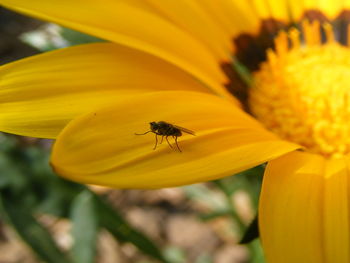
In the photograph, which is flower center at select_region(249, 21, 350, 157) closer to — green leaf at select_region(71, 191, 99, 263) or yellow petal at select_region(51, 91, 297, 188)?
yellow petal at select_region(51, 91, 297, 188)

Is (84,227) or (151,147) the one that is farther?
(84,227)

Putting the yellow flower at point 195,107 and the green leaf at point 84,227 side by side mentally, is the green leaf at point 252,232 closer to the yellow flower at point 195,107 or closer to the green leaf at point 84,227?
the yellow flower at point 195,107

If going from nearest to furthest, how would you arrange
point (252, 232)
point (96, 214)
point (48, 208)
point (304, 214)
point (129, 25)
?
point (304, 214) → point (252, 232) → point (129, 25) → point (96, 214) → point (48, 208)

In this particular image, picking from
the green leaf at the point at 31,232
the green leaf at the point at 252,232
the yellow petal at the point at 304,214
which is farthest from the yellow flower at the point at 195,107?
the green leaf at the point at 31,232

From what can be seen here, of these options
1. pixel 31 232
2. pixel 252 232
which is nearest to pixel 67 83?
pixel 252 232

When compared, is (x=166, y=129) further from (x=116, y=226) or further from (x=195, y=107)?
(x=116, y=226)

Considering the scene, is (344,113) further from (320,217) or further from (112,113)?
(112,113)
